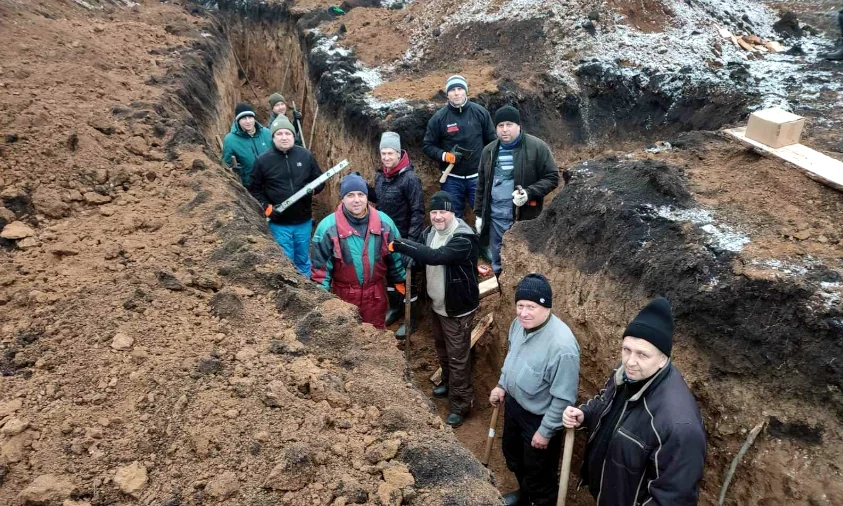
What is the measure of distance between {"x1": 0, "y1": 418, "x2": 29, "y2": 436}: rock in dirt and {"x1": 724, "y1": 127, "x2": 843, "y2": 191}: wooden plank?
590 cm

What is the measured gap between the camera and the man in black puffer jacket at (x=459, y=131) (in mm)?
7508

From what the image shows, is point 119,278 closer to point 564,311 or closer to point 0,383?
point 0,383

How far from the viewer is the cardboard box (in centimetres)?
521

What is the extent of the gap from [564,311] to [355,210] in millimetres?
2128

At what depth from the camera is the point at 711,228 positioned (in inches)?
179

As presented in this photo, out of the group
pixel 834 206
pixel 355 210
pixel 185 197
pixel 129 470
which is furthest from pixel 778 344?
pixel 185 197

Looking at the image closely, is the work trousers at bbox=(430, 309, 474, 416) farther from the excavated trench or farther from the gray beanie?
the gray beanie

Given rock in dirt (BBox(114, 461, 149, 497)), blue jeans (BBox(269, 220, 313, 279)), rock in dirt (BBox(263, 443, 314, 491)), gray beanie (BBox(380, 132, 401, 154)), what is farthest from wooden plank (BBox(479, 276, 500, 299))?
rock in dirt (BBox(114, 461, 149, 497))

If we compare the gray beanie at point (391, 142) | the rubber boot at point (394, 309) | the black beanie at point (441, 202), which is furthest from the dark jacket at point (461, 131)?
the black beanie at point (441, 202)

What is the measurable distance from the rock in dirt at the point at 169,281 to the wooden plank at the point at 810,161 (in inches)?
206

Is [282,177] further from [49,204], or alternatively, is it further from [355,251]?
[49,204]

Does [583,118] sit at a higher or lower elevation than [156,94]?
lower

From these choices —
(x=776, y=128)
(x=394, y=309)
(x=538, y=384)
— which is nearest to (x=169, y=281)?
(x=538, y=384)

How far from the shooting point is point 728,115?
8.01 meters
